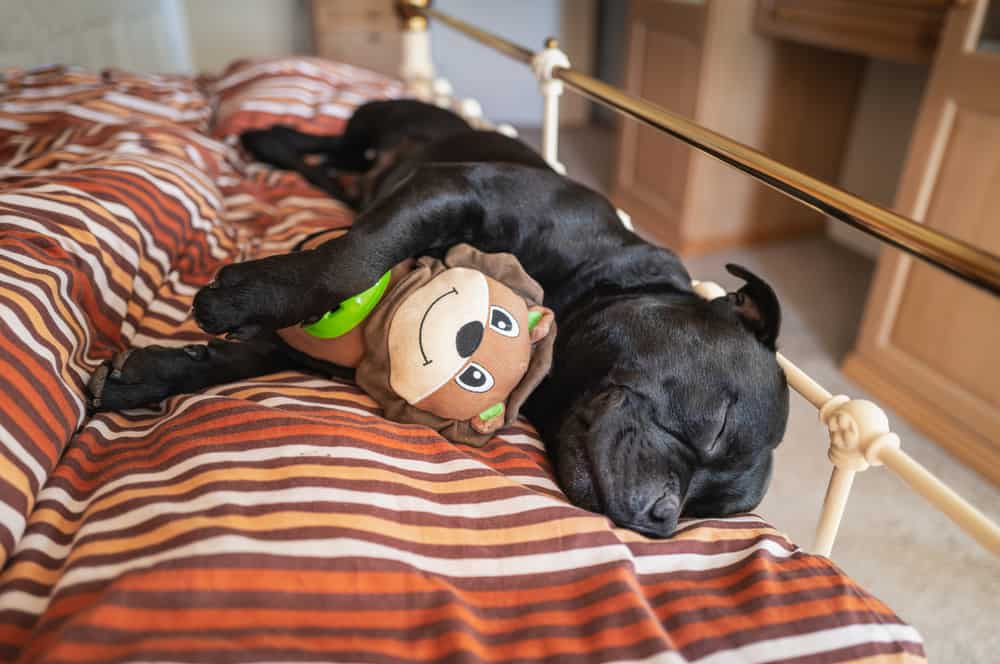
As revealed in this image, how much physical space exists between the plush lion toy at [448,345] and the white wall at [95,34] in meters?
2.38

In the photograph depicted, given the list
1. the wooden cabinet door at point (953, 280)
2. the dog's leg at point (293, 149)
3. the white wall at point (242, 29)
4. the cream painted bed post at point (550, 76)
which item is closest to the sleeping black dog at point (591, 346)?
the cream painted bed post at point (550, 76)

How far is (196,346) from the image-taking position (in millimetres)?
971

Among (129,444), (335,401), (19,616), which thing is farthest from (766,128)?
(19,616)

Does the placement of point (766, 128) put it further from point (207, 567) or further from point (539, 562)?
point (207, 567)

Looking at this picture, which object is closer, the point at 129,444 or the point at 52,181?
the point at 129,444

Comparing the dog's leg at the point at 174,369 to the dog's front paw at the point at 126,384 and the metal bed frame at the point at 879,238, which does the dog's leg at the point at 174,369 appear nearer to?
the dog's front paw at the point at 126,384

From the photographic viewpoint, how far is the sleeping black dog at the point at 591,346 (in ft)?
2.75

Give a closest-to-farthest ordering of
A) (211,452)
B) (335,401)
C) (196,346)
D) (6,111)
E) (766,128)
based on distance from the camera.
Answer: (211,452) → (335,401) → (196,346) → (6,111) → (766,128)

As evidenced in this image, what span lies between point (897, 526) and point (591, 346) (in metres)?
1.18

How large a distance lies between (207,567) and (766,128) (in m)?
2.84

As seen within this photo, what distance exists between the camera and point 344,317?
0.91 metres

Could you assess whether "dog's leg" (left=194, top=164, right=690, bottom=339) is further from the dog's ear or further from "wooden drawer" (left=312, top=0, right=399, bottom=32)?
"wooden drawer" (left=312, top=0, right=399, bottom=32)

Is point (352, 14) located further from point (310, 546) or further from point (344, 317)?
point (310, 546)

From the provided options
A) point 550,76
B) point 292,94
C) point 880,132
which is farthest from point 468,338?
point 880,132
